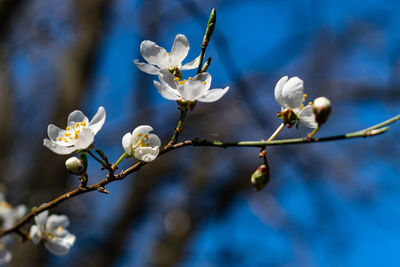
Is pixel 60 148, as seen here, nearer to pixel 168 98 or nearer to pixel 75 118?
pixel 75 118

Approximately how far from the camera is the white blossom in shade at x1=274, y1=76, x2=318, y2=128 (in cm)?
102

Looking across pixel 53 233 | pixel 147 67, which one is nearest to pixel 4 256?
pixel 53 233

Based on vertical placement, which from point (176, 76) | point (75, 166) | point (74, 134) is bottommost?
point (75, 166)

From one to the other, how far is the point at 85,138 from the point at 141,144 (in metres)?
0.14

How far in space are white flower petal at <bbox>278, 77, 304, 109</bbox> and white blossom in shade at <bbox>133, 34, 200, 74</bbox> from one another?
0.80 feet

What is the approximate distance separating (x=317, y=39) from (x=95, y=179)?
12.7 feet

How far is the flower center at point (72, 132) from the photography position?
3.51ft

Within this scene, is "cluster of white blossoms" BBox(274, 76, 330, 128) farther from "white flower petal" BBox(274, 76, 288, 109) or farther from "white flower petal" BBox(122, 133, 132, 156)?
"white flower petal" BBox(122, 133, 132, 156)

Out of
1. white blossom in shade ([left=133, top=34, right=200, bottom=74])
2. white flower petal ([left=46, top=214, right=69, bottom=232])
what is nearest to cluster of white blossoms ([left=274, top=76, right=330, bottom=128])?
white blossom in shade ([left=133, top=34, right=200, bottom=74])

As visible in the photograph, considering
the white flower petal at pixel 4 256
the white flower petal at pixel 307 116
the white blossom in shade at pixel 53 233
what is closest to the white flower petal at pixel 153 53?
the white flower petal at pixel 307 116

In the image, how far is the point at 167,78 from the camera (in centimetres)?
100

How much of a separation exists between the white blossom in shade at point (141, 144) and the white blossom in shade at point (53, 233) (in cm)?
48

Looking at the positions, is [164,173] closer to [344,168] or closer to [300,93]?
[344,168]

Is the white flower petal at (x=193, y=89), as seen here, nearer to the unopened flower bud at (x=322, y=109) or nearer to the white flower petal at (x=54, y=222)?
the unopened flower bud at (x=322, y=109)
